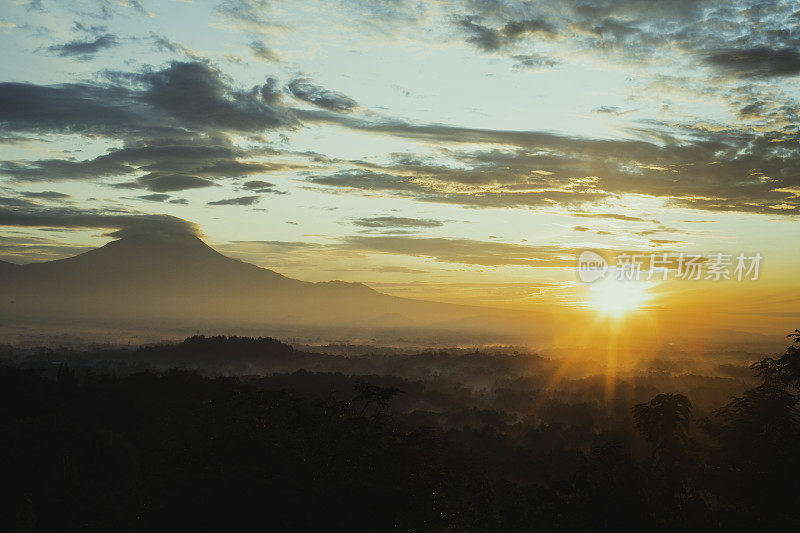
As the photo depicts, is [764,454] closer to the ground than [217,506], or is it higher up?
higher up

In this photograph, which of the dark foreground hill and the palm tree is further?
the palm tree

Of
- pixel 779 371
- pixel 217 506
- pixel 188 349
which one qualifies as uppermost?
pixel 779 371

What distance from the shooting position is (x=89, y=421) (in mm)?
46000

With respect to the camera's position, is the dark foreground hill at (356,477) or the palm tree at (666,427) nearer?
the dark foreground hill at (356,477)

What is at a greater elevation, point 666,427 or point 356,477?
point 666,427

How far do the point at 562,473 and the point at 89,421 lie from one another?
37120mm

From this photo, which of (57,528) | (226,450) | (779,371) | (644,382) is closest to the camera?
(226,450)

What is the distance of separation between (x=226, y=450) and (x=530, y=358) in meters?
132

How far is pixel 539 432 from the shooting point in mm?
66812

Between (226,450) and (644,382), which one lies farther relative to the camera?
(644,382)

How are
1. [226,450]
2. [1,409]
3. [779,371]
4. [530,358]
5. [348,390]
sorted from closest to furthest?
[226,450] → [779,371] → [1,409] → [348,390] → [530,358]

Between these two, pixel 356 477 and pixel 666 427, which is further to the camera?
pixel 666 427

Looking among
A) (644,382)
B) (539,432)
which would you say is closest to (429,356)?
(644,382)

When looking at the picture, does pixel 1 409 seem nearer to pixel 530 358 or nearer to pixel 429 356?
pixel 429 356
